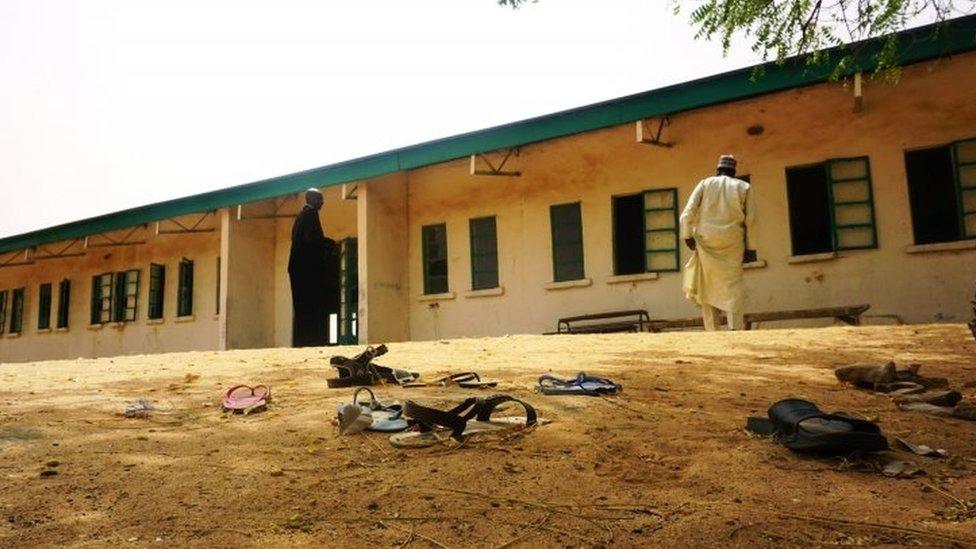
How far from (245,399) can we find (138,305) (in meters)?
16.1

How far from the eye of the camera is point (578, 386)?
3.92 m

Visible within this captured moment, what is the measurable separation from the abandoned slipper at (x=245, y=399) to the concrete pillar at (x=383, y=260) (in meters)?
8.27

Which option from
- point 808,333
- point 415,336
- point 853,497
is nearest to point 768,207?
point 808,333

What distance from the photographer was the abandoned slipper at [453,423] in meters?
2.95

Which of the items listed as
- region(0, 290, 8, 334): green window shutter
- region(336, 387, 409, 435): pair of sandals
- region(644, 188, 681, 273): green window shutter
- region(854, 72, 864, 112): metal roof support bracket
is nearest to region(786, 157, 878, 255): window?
region(854, 72, 864, 112): metal roof support bracket

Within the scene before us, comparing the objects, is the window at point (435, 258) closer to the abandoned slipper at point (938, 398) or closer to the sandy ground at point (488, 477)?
the sandy ground at point (488, 477)

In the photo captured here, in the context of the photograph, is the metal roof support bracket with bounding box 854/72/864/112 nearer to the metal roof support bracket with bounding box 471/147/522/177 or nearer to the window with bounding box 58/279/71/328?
the metal roof support bracket with bounding box 471/147/522/177

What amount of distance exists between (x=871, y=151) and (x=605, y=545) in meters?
9.25

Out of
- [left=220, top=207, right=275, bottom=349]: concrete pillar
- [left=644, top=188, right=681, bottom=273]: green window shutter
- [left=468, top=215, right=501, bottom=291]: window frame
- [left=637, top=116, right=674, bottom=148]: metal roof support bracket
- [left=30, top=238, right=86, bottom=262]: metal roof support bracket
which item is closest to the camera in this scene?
[left=637, top=116, right=674, bottom=148]: metal roof support bracket

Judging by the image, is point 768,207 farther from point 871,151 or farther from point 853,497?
point 853,497

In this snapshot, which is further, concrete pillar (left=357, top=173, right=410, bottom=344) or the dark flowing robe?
concrete pillar (left=357, top=173, right=410, bottom=344)

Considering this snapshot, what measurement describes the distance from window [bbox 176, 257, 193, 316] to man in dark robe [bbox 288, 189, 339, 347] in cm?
925

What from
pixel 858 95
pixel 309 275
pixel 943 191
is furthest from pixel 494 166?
pixel 943 191

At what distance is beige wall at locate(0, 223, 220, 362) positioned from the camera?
16609 mm
